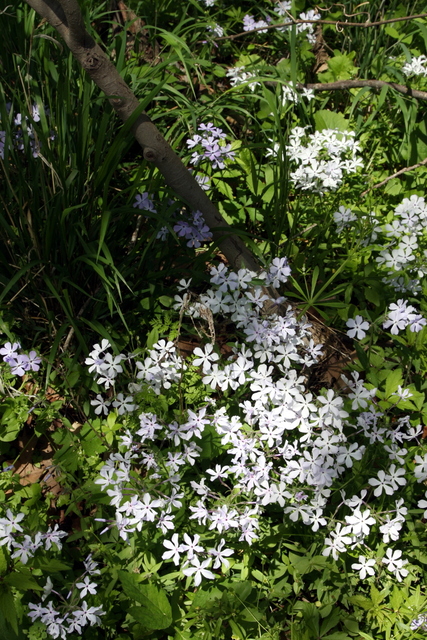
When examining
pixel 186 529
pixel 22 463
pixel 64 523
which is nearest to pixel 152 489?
pixel 186 529

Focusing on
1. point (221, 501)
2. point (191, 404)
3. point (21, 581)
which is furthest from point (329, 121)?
point (21, 581)

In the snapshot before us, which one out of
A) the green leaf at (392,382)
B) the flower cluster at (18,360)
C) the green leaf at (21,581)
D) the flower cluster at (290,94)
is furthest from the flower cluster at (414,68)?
the green leaf at (21,581)

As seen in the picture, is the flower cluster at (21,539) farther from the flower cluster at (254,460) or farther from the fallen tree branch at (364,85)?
the fallen tree branch at (364,85)

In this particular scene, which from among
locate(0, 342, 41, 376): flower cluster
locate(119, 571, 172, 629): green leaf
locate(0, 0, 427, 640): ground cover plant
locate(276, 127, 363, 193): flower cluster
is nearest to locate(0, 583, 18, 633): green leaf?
locate(0, 0, 427, 640): ground cover plant

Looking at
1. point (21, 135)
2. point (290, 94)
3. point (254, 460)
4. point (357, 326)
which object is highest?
point (290, 94)

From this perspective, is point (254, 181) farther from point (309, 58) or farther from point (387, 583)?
point (387, 583)

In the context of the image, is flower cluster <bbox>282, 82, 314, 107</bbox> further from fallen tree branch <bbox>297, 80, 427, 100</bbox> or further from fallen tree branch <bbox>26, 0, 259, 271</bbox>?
fallen tree branch <bbox>26, 0, 259, 271</bbox>

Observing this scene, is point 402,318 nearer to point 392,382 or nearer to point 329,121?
point 392,382

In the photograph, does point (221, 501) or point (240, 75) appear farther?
point (240, 75)
